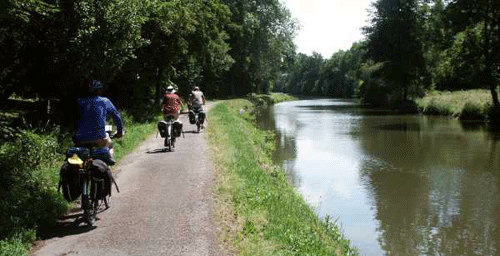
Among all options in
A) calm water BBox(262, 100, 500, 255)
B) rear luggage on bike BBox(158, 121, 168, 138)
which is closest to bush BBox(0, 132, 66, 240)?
rear luggage on bike BBox(158, 121, 168, 138)

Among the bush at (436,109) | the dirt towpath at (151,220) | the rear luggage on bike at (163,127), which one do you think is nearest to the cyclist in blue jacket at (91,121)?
the dirt towpath at (151,220)

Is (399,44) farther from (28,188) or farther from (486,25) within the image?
(28,188)

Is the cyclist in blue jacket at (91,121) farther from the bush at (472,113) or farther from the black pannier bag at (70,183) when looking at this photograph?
the bush at (472,113)

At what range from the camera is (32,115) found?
672 inches

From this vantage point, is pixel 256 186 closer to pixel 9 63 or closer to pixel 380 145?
→ pixel 9 63

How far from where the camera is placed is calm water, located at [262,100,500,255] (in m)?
10.6

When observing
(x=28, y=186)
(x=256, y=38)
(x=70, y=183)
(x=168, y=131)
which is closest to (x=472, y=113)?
(x=168, y=131)

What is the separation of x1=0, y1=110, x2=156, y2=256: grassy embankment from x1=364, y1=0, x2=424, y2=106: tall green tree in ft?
145

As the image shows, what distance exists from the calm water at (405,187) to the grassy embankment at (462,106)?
28.5 feet

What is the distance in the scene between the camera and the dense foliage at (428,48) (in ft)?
116

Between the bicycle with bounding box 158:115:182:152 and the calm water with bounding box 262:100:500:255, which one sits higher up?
the bicycle with bounding box 158:115:182:152

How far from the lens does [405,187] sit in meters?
15.1

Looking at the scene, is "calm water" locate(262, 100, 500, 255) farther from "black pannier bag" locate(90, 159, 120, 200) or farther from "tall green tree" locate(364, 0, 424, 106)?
"tall green tree" locate(364, 0, 424, 106)

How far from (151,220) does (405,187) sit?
9.87m
